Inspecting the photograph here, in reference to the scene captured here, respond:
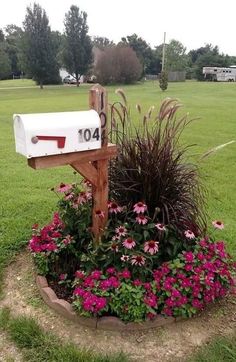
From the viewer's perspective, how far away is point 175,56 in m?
52.9

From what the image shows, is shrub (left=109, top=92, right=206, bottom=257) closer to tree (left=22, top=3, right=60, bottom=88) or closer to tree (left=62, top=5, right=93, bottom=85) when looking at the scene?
tree (left=22, top=3, right=60, bottom=88)

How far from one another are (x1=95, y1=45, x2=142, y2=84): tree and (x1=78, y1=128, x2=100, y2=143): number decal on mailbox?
3557 centimetres

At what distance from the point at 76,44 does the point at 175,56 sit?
20.7m

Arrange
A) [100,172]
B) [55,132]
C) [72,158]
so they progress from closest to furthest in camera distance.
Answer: [55,132] → [72,158] → [100,172]

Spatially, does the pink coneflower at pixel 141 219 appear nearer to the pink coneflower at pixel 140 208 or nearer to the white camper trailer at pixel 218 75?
the pink coneflower at pixel 140 208

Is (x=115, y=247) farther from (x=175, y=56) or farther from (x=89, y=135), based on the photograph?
(x=175, y=56)

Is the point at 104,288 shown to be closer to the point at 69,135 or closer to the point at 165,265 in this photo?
the point at 165,265

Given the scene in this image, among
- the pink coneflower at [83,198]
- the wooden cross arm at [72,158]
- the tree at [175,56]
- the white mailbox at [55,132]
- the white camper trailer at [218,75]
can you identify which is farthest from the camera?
the tree at [175,56]

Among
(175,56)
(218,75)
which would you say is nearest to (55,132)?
(218,75)

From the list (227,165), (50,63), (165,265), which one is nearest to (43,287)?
(165,265)

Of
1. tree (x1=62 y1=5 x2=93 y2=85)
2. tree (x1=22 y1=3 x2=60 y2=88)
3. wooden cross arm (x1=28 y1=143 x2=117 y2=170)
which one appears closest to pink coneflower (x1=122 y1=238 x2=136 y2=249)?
wooden cross arm (x1=28 y1=143 x2=117 y2=170)

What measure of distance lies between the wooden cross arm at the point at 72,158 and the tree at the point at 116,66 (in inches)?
1396

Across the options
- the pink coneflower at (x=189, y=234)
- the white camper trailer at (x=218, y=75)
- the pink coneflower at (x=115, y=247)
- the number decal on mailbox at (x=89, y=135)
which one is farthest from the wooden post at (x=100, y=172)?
the white camper trailer at (x=218, y=75)

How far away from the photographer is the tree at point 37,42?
34.7m
